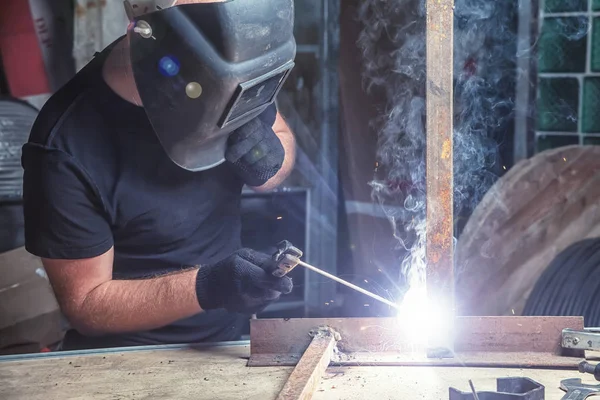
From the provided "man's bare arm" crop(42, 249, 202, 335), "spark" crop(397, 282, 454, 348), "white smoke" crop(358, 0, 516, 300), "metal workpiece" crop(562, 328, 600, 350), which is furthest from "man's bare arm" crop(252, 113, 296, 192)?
"metal workpiece" crop(562, 328, 600, 350)

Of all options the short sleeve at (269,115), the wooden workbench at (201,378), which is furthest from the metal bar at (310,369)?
the short sleeve at (269,115)

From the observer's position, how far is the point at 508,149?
11.9ft

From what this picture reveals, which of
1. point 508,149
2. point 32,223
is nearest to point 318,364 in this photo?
point 32,223

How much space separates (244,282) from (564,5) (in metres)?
2.21

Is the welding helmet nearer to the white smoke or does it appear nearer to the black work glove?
the black work glove

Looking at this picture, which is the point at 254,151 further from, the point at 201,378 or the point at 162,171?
the point at 201,378

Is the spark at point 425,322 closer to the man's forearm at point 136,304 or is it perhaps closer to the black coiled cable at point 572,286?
the man's forearm at point 136,304

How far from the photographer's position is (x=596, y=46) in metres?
Result: 3.43

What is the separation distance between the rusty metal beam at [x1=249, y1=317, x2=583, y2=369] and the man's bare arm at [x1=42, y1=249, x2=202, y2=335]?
36 centimetres

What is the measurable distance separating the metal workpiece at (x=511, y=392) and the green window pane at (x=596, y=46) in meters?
2.20

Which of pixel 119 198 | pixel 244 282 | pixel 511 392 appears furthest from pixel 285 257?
pixel 119 198

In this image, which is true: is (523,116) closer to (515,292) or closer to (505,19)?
(505,19)

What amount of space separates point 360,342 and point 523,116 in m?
1.98

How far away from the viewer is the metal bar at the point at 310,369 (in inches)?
64.2
